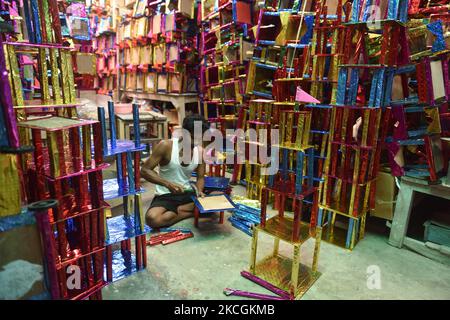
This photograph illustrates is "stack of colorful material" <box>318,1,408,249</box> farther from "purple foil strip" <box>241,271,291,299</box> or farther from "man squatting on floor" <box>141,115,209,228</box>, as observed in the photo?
"man squatting on floor" <box>141,115,209,228</box>

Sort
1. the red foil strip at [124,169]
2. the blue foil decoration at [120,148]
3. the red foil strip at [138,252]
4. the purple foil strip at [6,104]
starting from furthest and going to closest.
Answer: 1. the red foil strip at [138,252]
2. the red foil strip at [124,169]
3. the blue foil decoration at [120,148]
4. the purple foil strip at [6,104]

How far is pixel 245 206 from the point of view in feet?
12.7

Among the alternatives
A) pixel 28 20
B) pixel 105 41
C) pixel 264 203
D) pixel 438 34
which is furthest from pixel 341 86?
pixel 105 41

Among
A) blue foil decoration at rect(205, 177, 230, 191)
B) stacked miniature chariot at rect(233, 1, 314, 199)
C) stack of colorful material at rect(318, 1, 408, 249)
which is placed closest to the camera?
stack of colorful material at rect(318, 1, 408, 249)

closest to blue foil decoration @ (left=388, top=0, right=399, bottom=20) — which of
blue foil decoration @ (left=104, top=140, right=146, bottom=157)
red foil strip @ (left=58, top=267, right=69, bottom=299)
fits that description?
blue foil decoration @ (left=104, top=140, right=146, bottom=157)

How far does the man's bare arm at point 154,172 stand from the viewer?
350 cm

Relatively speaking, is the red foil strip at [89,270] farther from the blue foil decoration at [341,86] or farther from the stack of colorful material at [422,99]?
the stack of colorful material at [422,99]

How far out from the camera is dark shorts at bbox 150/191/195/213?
3.69 m

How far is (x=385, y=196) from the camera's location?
3.35 m

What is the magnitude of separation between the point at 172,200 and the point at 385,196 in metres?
2.41

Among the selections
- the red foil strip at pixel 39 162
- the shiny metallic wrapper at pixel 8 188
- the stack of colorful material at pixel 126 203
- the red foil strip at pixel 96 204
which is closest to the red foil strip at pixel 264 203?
the stack of colorful material at pixel 126 203

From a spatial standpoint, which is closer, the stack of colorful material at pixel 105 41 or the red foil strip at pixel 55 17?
the red foil strip at pixel 55 17
